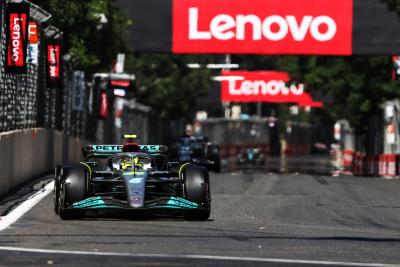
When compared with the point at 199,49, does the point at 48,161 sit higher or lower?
lower

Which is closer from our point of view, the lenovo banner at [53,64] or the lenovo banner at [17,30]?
the lenovo banner at [17,30]

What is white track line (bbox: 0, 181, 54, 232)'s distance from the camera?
15.5 meters

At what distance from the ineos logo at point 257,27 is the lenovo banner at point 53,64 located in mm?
4931

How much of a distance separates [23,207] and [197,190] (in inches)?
121

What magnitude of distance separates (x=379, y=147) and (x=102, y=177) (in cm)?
4723

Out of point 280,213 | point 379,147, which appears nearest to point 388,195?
point 280,213

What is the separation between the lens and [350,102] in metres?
53.9

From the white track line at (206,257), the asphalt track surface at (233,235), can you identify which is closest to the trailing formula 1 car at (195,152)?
the asphalt track surface at (233,235)

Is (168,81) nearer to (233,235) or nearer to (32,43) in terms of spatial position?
(32,43)

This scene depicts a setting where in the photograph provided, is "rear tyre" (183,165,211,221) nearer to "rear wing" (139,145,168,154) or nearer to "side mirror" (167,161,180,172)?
"rear wing" (139,145,168,154)

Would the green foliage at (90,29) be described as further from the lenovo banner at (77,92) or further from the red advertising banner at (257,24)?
the red advertising banner at (257,24)

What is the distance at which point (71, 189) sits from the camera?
15.9 m

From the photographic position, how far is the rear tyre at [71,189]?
15859mm

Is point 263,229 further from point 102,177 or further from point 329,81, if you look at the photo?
point 329,81
